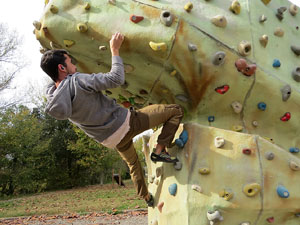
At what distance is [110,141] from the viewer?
3061 mm

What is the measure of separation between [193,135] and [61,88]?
1408 millimetres

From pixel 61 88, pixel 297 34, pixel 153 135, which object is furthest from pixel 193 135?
pixel 297 34

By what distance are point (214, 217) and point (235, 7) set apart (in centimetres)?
220

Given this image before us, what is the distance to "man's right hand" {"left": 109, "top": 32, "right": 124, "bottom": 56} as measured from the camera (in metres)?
2.96

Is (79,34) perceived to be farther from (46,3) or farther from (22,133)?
(22,133)

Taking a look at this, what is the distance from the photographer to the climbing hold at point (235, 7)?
131 inches

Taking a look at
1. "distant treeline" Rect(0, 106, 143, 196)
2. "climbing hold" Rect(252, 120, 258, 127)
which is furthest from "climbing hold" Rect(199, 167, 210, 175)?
"distant treeline" Rect(0, 106, 143, 196)

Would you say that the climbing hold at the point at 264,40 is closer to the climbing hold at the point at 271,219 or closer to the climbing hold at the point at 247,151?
the climbing hold at the point at 247,151

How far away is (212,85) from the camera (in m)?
3.29

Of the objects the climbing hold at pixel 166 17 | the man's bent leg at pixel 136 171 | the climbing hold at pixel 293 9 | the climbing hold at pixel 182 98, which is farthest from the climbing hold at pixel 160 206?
the climbing hold at pixel 293 9

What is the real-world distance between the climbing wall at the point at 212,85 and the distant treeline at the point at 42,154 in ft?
57.1

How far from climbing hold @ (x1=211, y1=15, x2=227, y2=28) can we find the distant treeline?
17.8 metres

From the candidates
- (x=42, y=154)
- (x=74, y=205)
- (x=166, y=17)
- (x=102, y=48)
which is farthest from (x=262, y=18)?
(x=42, y=154)

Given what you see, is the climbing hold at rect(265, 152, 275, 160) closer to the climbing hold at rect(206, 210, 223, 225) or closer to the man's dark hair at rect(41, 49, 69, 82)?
the climbing hold at rect(206, 210, 223, 225)
